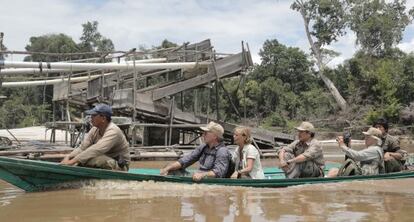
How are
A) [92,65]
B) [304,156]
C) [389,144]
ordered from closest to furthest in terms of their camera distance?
[304,156] < [389,144] < [92,65]

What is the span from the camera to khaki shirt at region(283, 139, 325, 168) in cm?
773

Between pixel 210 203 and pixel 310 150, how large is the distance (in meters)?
1.89

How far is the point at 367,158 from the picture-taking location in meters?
8.07

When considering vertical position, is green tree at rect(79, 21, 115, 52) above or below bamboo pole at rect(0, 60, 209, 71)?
above

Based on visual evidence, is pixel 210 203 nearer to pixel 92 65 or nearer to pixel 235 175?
pixel 235 175

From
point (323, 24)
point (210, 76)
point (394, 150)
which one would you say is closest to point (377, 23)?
point (323, 24)

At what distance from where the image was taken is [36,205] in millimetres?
6453

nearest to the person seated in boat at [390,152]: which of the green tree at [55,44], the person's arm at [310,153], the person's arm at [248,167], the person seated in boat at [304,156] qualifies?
the person seated in boat at [304,156]

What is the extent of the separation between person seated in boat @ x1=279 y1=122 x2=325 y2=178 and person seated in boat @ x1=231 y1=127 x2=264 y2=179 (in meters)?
0.54

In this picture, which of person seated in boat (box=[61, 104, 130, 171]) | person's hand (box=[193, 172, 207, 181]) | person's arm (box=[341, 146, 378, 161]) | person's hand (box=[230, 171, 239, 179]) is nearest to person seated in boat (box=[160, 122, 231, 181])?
person's hand (box=[193, 172, 207, 181])

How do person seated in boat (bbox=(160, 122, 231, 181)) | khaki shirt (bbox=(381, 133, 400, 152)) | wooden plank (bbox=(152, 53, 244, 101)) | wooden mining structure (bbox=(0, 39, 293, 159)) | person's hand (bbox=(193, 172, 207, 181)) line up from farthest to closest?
wooden plank (bbox=(152, 53, 244, 101)), wooden mining structure (bbox=(0, 39, 293, 159)), khaki shirt (bbox=(381, 133, 400, 152)), person seated in boat (bbox=(160, 122, 231, 181)), person's hand (bbox=(193, 172, 207, 181))

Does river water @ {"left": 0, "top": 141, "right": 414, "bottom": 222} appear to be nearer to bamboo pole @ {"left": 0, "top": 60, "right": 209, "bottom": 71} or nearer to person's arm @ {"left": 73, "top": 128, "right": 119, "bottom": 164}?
person's arm @ {"left": 73, "top": 128, "right": 119, "bottom": 164}

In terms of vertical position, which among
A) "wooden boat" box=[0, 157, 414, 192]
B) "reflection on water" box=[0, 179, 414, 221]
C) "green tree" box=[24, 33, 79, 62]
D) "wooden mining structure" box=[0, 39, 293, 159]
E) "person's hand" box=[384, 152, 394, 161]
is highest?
"green tree" box=[24, 33, 79, 62]

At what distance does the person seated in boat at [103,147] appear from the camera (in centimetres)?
703
